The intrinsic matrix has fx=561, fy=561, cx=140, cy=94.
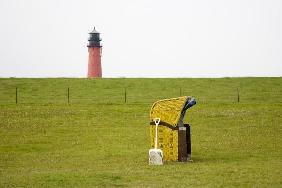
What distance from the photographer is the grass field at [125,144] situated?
45.6 feet

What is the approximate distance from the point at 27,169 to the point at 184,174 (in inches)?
184

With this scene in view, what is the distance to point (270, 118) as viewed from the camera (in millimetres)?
31859

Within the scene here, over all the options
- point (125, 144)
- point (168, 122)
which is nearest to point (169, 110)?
point (168, 122)

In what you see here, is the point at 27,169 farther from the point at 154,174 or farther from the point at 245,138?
the point at 245,138

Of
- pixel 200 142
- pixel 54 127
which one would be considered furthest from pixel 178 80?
pixel 200 142
